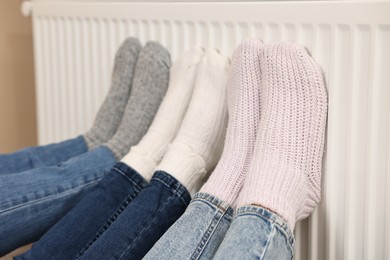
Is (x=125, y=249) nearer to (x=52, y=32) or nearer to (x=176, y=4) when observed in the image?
(x=176, y=4)

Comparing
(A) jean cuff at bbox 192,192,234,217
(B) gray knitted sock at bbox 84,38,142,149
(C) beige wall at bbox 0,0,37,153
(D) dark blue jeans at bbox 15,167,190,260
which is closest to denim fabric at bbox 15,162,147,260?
(D) dark blue jeans at bbox 15,167,190,260

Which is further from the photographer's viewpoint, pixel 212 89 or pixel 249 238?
pixel 212 89

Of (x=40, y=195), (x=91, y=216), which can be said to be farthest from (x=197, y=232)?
(x=40, y=195)

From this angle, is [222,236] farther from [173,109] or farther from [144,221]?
[173,109]

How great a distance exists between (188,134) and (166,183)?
0.44ft

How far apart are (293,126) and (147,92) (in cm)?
37

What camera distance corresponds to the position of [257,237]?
785mm

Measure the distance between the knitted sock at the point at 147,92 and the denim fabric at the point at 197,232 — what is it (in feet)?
1.16

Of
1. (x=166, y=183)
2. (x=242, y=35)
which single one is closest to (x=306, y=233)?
(x=166, y=183)

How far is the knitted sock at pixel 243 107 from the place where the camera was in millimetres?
994

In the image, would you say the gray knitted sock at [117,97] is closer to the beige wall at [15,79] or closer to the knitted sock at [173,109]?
the knitted sock at [173,109]

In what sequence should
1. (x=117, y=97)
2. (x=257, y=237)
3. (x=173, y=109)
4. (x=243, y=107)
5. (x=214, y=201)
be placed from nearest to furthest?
(x=257, y=237), (x=214, y=201), (x=243, y=107), (x=173, y=109), (x=117, y=97)

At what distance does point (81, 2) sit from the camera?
1.40 meters

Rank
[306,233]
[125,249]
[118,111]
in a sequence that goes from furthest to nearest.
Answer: [118,111] → [306,233] → [125,249]
